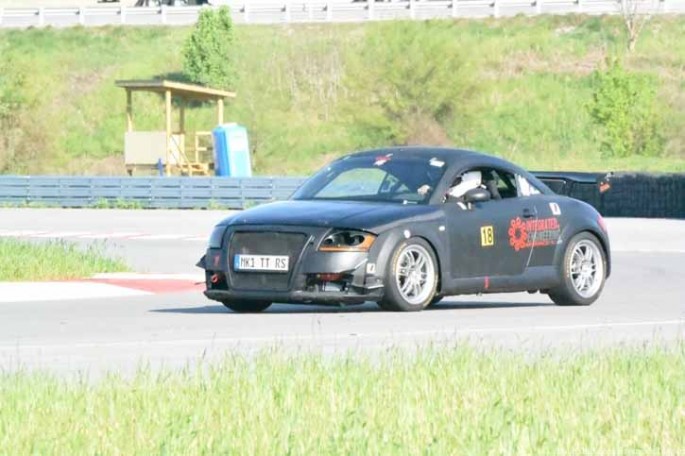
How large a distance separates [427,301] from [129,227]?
20.8 metres

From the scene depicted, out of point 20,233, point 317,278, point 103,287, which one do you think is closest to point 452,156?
point 317,278

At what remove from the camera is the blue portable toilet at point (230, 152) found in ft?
167

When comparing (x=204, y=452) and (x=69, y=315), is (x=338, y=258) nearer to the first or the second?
(x=69, y=315)

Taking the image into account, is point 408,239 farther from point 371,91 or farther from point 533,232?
point 371,91

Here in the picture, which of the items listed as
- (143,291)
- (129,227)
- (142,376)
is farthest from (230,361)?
Answer: (129,227)

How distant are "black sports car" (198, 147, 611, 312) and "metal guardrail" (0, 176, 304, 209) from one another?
26.4m

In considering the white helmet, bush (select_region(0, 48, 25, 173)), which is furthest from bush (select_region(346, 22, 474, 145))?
the white helmet

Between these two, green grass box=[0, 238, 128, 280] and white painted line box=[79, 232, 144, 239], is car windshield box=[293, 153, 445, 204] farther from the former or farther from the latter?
white painted line box=[79, 232, 144, 239]

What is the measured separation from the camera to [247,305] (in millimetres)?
16328

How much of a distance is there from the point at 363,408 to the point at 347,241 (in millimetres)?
7075

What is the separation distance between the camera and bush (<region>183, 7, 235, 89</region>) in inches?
3260

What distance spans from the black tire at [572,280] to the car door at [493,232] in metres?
0.45

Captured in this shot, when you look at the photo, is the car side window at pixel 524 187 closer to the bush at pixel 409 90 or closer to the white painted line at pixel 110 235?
the white painted line at pixel 110 235

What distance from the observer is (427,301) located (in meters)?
15.9
